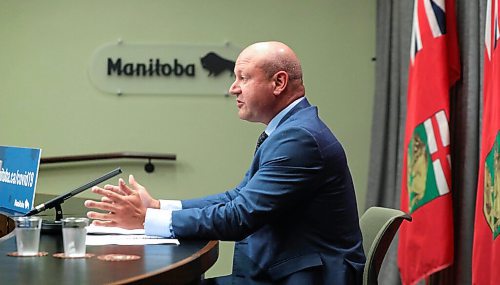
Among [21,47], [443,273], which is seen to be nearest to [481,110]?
[443,273]

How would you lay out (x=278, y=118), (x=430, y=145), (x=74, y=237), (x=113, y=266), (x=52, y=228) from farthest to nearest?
(x=430, y=145), (x=278, y=118), (x=52, y=228), (x=74, y=237), (x=113, y=266)

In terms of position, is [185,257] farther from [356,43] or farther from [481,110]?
[356,43]

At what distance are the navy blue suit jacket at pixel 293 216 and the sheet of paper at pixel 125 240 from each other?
6 cm

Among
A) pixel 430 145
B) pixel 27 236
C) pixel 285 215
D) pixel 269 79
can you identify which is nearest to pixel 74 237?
pixel 27 236

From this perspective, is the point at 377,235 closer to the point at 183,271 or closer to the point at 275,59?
the point at 275,59

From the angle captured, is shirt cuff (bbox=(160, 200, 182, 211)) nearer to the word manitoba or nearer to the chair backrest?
the chair backrest

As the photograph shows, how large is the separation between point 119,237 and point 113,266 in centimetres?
51

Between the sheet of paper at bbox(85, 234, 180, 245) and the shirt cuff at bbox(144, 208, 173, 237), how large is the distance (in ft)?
0.06

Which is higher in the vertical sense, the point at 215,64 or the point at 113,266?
the point at 215,64

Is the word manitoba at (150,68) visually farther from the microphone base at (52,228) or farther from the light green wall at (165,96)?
the microphone base at (52,228)

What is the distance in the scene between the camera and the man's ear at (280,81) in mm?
2607

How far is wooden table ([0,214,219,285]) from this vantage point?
171 centimetres

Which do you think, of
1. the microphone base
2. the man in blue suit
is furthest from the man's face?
the microphone base

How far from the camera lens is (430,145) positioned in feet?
12.4
